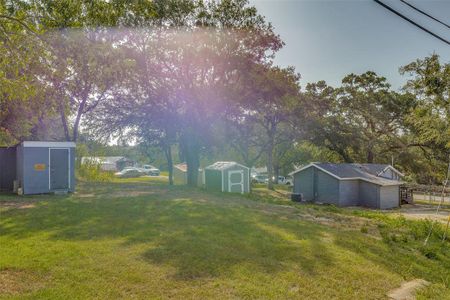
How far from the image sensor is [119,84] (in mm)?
25297

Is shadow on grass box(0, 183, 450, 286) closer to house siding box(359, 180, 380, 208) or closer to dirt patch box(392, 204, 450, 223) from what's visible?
dirt patch box(392, 204, 450, 223)

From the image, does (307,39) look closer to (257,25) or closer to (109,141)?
(257,25)

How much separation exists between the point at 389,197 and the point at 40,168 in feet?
88.0

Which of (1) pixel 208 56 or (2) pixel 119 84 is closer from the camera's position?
(1) pixel 208 56

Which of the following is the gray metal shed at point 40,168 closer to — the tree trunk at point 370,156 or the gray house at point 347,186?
the gray house at point 347,186

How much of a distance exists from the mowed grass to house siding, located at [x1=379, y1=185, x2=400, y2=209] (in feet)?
61.4

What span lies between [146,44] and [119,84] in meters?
3.92

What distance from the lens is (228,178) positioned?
29.2 m

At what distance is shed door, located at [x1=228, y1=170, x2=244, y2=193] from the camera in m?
29.3

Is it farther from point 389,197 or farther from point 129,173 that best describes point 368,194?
point 129,173

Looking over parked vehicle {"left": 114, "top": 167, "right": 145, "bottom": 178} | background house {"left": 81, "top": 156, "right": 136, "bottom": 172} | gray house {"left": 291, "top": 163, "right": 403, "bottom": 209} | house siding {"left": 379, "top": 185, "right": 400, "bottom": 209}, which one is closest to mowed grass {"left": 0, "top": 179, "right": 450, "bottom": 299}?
→ gray house {"left": 291, "top": 163, "right": 403, "bottom": 209}

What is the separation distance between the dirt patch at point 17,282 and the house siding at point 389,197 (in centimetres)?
2846

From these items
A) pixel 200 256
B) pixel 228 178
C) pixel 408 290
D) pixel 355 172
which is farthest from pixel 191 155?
pixel 408 290

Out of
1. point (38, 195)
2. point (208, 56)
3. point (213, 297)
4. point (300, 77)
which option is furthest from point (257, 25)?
point (213, 297)
